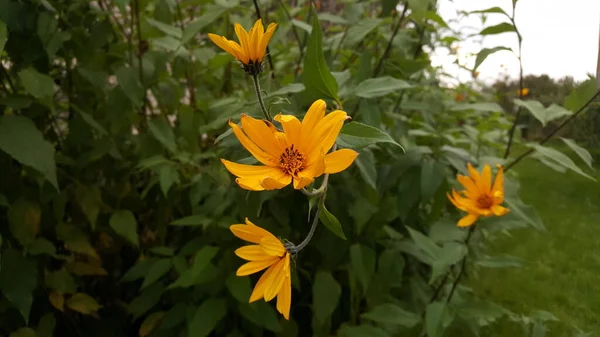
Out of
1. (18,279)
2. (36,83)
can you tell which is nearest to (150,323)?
(18,279)

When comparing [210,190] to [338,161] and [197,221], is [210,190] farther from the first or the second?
[338,161]

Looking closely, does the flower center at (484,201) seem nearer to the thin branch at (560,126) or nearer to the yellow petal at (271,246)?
the thin branch at (560,126)

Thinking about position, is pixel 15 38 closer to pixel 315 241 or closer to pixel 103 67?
pixel 103 67

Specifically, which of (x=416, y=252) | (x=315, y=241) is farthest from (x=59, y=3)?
(x=416, y=252)

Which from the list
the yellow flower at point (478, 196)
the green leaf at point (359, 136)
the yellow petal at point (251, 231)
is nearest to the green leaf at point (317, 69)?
the green leaf at point (359, 136)

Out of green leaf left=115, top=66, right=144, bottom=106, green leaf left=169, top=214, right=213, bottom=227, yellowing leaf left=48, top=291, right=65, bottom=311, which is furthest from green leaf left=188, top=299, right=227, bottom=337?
green leaf left=115, top=66, right=144, bottom=106
